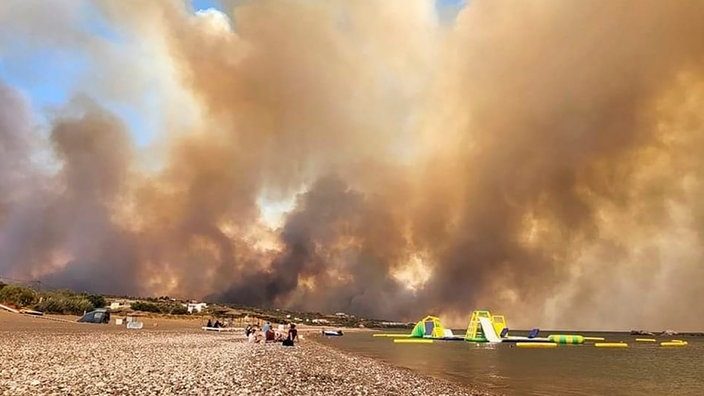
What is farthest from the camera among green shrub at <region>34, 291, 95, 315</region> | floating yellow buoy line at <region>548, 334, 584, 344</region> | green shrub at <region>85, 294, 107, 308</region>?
green shrub at <region>85, 294, 107, 308</region>

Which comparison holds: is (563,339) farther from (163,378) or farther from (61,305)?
(61,305)

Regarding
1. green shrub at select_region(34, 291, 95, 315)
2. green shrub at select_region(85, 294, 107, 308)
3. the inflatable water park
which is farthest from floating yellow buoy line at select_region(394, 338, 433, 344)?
green shrub at select_region(85, 294, 107, 308)

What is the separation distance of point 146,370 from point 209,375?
376cm

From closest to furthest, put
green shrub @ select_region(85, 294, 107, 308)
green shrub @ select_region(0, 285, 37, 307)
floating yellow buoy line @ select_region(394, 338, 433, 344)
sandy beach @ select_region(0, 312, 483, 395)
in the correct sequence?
sandy beach @ select_region(0, 312, 483, 395) < green shrub @ select_region(0, 285, 37, 307) < floating yellow buoy line @ select_region(394, 338, 433, 344) < green shrub @ select_region(85, 294, 107, 308)

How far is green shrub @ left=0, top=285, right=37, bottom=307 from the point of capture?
390 ft

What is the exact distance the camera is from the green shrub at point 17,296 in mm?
118938

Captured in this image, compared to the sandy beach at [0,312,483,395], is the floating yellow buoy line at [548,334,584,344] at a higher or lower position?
lower

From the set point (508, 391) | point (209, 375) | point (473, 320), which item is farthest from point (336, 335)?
point (209, 375)

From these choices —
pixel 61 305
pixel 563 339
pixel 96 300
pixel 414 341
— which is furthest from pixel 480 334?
pixel 96 300

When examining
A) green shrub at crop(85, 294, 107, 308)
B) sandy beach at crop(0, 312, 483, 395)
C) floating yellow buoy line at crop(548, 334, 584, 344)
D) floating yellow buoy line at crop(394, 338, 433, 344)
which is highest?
green shrub at crop(85, 294, 107, 308)

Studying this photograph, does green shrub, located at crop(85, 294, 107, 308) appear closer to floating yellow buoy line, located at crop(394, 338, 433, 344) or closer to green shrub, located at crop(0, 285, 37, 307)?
green shrub, located at crop(0, 285, 37, 307)

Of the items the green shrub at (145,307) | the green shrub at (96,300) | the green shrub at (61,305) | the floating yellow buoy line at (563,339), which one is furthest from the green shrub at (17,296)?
the floating yellow buoy line at (563,339)

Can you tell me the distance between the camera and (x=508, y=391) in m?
38.1

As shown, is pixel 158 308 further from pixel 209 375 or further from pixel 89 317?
pixel 209 375
